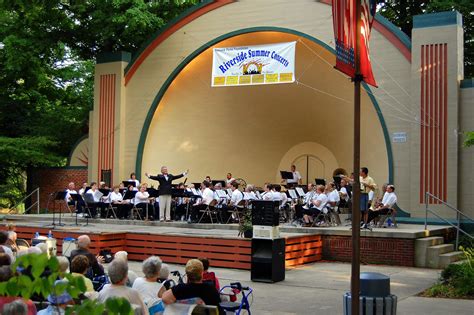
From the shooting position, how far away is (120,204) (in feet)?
72.5

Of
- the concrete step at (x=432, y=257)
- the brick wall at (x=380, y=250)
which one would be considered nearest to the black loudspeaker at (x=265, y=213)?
the brick wall at (x=380, y=250)

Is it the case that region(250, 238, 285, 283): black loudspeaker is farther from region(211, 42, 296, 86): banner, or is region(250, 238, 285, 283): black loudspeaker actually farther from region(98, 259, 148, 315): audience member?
region(211, 42, 296, 86): banner

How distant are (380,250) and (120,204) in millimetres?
9380

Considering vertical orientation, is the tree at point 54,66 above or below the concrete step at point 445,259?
above

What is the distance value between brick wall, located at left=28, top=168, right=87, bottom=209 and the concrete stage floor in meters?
6.18

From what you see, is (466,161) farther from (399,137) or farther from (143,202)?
(143,202)

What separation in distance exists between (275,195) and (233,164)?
754 centimetres

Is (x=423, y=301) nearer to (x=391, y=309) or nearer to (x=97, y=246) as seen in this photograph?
(x=391, y=309)

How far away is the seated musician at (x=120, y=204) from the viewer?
72.5 ft

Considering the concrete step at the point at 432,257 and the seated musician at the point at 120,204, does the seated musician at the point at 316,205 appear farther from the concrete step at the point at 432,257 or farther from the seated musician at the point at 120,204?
the seated musician at the point at 120,204

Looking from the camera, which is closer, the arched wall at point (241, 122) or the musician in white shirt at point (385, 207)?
the musician in white shirt at point (385, 207)

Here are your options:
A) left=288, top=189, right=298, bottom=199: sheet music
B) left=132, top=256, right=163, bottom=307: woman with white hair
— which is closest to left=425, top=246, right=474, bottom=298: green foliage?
left=132, top=256, right=163, bottom=307: woman with white hair

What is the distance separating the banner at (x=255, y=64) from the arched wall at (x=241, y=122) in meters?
2.21


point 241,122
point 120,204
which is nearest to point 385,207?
point 120,204
